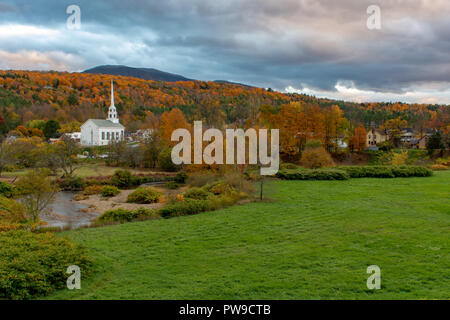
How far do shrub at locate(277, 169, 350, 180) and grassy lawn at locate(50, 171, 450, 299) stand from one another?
984 centimetres

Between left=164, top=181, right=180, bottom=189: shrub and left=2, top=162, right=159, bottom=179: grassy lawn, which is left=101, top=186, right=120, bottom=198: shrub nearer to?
left=164, top=181, right=180, bottom=189: shrub

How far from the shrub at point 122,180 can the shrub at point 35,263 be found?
857 inches

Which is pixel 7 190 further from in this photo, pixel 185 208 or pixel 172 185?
pixel 185 208

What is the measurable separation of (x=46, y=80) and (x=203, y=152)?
10960 centimetres

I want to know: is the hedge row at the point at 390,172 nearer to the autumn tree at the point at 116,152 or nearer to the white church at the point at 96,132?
the autumn tree at the point at 116,152

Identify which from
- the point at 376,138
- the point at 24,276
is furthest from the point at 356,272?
the point at 376,138

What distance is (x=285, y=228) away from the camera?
14.1 m

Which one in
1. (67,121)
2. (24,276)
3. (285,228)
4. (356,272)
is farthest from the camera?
(67,121)

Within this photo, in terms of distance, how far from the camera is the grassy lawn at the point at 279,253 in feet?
26.8

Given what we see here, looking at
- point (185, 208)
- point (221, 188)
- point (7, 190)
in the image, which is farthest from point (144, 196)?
point (7, 190)

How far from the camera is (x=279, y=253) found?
35.6 feet

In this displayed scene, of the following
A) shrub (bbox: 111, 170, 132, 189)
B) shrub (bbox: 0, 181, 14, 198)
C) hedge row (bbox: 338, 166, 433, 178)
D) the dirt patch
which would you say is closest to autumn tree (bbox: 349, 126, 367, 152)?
hedge row (bbox: 338, 166, 433, 178)

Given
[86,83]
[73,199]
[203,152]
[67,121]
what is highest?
[86,83]
